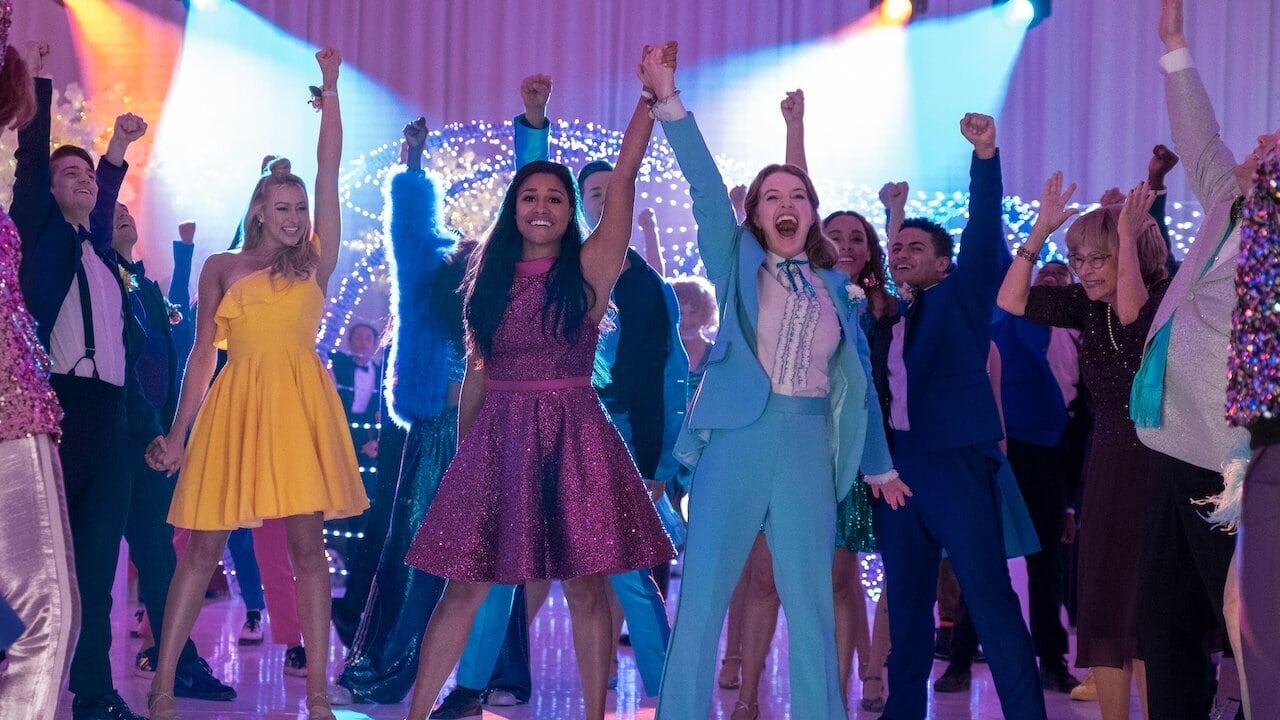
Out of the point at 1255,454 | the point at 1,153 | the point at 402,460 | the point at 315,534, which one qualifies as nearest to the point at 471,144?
the point at 1,153

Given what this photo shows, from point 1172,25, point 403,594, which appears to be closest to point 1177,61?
point 1172,25

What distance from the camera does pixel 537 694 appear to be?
4.81 m

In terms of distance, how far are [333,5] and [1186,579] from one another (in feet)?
26.9

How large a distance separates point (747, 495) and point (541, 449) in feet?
1.88

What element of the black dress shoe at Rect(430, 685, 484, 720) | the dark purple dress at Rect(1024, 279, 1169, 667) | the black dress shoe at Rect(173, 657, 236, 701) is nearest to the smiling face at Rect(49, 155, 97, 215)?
the black dress shoe at Rect(173, 657, 236, 701)

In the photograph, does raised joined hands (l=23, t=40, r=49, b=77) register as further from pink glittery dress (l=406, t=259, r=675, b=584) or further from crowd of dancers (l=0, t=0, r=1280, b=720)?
pink glittery dress (l=406, t=259, r=675, b=584)

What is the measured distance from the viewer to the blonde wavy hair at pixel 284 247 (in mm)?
4199

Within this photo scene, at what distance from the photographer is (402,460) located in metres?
4.86

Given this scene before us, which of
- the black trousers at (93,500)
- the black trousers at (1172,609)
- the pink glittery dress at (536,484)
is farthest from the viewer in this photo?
the black trousers at (93,500)

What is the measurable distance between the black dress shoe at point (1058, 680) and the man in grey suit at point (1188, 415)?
1772 millimetres

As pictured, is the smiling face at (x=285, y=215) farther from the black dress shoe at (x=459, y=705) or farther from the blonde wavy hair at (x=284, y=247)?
the black dress shoe at (x=459, y=705)

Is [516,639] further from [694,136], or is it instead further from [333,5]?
[333,5]

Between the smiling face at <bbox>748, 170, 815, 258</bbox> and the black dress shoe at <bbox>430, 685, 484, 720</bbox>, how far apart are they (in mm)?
1851

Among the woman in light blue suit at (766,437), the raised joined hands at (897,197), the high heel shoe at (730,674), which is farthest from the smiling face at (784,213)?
the high heel shoe at (730,674)
